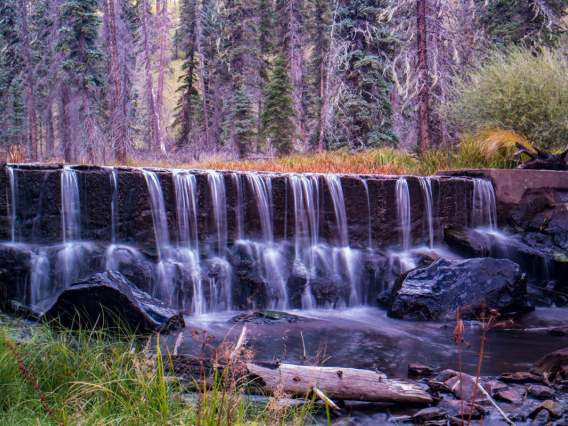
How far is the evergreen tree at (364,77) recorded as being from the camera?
754 inches

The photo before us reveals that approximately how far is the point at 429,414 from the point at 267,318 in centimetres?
402

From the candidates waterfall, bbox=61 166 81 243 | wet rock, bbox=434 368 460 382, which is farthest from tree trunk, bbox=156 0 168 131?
wet rock, bbox=434 368 460 382

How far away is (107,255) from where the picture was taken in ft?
28.0

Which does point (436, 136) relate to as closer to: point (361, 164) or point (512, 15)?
point (512, 15)

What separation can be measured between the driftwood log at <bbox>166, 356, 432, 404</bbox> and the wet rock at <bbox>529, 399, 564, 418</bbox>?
34.3 inches

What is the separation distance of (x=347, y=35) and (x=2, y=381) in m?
18.5

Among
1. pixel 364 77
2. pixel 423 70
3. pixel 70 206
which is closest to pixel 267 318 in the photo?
pixel 70 206

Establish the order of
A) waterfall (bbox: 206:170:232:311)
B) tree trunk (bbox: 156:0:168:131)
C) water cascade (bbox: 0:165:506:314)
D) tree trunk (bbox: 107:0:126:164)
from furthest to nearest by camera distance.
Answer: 1. tree trunk (bbox: 156:0:168:131)
2. tree trunk (bbox: 107:0:126:164)
3. waterfall (bbox: 206:170:232:311)
4. water cascade (bbox: 0:165:506:314)

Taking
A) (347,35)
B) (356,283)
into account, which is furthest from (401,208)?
(347,35)

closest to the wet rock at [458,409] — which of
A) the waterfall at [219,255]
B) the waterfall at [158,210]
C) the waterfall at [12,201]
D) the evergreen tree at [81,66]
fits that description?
the waterfall at [219,255]

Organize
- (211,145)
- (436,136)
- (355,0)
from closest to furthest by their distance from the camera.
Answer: (355,0), (436,136), (211,145)

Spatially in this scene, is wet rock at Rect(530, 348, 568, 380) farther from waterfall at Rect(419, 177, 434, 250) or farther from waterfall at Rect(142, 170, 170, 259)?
waterfall at Rect(142, 170, 170, 259)

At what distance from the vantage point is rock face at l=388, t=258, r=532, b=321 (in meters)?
8.36

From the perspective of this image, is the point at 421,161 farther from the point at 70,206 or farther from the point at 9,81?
the point at 9,81
